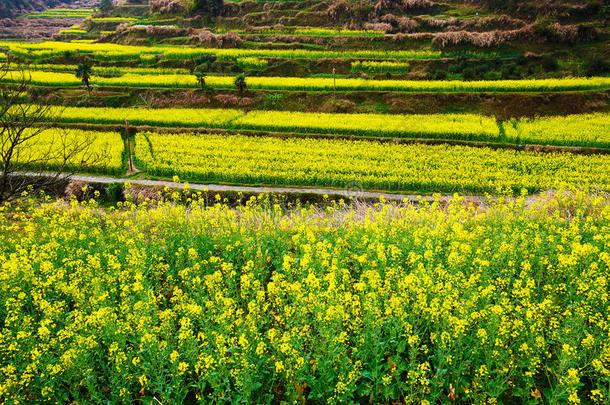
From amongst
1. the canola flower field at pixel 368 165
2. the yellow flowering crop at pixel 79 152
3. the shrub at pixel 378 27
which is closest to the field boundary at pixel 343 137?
the canola flower field at pixel 368 165

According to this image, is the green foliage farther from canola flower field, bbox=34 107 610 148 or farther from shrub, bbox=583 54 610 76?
shrub, bbox=583 54 610 76

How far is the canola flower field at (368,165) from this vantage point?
1892 centimetres

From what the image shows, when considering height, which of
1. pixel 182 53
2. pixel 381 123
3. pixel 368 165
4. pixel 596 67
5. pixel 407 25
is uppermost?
pixel 407 25

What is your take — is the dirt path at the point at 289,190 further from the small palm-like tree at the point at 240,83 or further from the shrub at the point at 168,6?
the shrub at the point at 168,6

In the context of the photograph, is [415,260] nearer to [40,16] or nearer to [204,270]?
[204,270]

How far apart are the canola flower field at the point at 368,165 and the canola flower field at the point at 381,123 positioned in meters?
1.45

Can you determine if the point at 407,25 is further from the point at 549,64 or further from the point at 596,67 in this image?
the point at 596,67

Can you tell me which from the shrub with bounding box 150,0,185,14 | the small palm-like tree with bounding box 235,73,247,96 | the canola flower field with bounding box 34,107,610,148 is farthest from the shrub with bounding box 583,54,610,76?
the shrub with bounding box 150,0,185,14

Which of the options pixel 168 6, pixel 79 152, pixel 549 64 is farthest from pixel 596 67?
pixel 168 6

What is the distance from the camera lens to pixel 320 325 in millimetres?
6188

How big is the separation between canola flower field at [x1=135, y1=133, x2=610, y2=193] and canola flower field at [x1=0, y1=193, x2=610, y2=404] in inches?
383

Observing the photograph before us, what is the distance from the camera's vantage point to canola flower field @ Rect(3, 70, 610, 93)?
1109 inches

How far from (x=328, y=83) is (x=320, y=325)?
27785mm

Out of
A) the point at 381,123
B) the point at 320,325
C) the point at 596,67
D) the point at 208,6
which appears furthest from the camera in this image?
the point at 208,6
